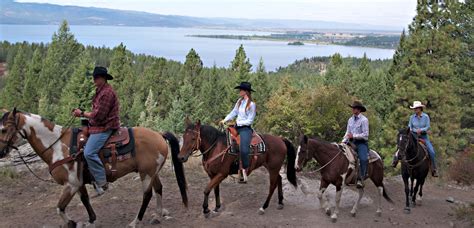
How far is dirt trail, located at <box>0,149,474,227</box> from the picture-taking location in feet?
24.7

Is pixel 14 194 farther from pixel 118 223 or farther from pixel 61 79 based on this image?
pixel 61 79

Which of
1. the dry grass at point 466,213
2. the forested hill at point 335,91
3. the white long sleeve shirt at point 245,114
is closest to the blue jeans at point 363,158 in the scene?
the dry grass at point 466,213

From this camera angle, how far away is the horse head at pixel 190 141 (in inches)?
289

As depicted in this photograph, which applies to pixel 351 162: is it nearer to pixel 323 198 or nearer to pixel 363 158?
pixel 363 158

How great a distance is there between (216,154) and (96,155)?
7.42 ft

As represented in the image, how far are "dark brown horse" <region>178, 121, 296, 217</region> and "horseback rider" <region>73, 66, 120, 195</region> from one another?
4.55ft

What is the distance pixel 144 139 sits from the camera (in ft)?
23.2

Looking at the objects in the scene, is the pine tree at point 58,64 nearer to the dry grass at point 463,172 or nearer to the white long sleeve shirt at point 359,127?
the dry grass at point 463,172

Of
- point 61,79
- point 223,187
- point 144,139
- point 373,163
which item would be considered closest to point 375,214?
point 373,163

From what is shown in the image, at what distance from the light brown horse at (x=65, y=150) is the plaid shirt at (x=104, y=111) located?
1.63ft

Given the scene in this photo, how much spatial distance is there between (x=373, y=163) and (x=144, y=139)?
16.1 ft

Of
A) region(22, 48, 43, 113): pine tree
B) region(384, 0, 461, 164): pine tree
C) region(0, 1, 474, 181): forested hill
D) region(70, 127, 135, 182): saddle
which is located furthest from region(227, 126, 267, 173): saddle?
region(22, 48, 43, 113): pine tree

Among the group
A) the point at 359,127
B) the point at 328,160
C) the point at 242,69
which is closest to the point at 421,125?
the point at 359,127

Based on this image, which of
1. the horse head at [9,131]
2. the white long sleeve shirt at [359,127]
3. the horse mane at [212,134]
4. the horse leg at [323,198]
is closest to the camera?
the horse head at [9,131]
